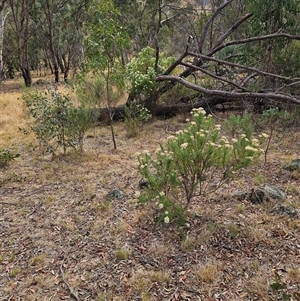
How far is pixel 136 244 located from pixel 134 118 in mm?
3853

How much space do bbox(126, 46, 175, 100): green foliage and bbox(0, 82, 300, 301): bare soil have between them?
9.57 ft

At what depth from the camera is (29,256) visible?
9.89 ft

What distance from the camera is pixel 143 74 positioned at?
278 inches

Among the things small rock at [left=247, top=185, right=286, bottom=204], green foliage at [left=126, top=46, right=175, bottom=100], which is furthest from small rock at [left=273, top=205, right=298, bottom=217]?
green foliage at [left=126, top=46, right=175, bottom=100]

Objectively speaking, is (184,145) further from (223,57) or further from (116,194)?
(223,57)

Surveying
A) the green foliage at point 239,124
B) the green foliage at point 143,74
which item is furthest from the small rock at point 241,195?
the green foliage at point 143,74

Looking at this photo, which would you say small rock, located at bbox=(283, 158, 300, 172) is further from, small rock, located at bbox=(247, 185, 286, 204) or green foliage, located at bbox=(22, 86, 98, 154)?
green foliage, located at bbox=(22, 86, 98, 154)

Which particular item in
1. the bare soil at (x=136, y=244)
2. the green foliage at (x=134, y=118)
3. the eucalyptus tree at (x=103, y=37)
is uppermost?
the eucalyptus tree at (x=103, y=37)

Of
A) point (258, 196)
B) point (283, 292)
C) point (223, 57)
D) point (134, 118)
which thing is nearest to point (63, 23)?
point (223, 57)

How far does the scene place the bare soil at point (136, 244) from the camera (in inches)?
98.2

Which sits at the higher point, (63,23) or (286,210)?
(63,23)

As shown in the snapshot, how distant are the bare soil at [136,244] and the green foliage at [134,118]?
6.43 ft

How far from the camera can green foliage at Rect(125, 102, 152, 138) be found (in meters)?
6.38

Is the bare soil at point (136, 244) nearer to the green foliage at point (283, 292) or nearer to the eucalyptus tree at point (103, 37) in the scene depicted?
the green foliage at point (283, 292)
